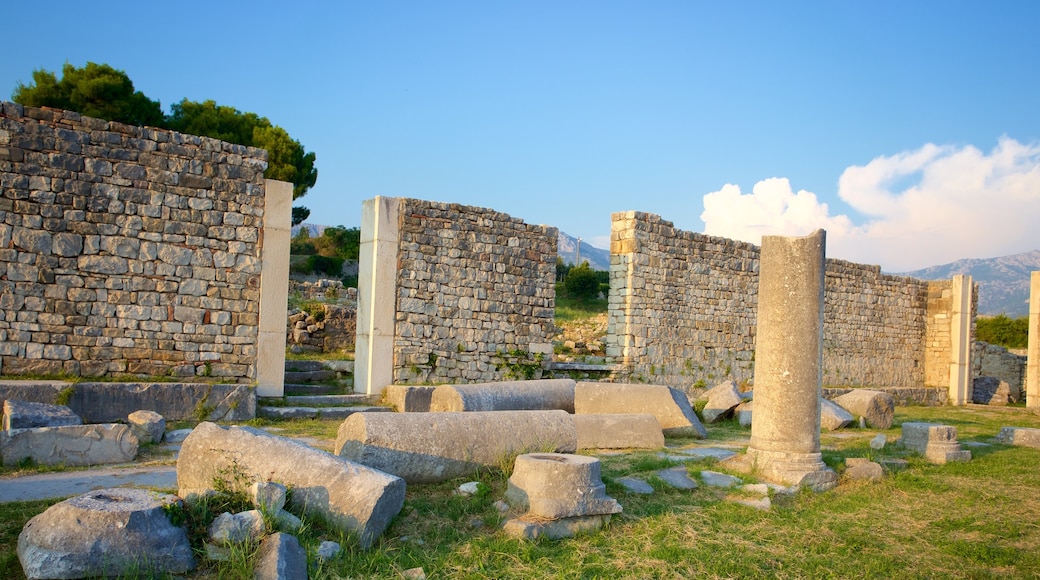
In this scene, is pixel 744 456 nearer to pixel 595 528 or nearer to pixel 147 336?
pixel 595 528

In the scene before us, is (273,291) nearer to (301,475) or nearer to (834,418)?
(301,475)

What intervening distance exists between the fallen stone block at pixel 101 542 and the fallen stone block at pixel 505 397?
17.8 feet

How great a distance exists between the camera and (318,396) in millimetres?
12328

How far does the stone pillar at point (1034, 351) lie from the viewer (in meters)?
20.4

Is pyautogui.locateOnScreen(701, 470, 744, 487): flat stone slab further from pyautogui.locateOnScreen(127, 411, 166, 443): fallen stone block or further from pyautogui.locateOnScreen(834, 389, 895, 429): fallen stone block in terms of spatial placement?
pyautogui.locateOnScreen(834, 389, 895, 429): fallen stone block

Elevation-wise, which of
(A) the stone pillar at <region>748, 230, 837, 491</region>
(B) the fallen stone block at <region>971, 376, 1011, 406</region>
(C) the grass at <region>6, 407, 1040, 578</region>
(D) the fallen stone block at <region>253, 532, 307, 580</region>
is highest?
(A) the stone pillar at <region>748, 230, 837, 491</region>

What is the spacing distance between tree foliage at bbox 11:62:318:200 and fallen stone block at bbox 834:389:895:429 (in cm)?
2124

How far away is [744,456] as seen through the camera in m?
8.86

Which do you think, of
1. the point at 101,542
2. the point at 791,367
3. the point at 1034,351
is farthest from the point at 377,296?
the point at 1034,351

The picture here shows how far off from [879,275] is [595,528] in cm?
1893

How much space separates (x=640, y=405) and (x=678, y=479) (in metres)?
3.84

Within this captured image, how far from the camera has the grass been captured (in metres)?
5.34

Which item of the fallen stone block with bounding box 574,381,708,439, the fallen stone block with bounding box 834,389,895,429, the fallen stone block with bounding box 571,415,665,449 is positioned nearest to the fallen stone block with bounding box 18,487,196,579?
the fallen stone block with bounding box 571,415,665,449

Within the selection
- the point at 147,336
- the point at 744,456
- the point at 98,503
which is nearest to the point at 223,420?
the point at 147,336
